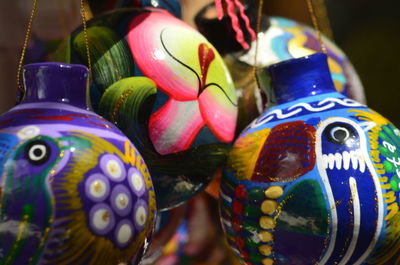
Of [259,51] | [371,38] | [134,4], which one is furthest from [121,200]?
[371,38]

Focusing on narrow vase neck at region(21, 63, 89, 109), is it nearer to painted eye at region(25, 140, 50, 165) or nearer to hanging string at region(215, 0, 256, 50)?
painted eye at region(25, 140, 50, 165)

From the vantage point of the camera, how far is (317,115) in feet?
3.15

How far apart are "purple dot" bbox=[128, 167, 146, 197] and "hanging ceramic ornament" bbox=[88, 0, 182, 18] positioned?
485 mm

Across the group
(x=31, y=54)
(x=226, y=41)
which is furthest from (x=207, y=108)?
(x=31, y=54)

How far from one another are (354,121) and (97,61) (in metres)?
0.43

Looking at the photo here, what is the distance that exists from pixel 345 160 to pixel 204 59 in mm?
331

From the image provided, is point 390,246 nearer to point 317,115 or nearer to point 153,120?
point 317,115

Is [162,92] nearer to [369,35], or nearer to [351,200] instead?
[351,200]

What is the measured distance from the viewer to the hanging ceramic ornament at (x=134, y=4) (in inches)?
46.2

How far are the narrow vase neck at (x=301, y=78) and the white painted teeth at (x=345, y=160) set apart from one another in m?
0.16

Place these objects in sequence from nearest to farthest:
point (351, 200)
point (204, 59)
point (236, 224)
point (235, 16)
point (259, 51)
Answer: point (351, 200) < point (236, 224) < point (204, 59) < point (235, 16) < point (259, 51)

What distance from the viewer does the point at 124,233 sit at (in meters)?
0.75

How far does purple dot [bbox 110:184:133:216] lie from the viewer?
740mm

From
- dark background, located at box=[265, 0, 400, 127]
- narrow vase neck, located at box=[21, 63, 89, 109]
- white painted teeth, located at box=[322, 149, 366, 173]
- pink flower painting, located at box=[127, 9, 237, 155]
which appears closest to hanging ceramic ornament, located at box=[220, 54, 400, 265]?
white painted teeth, located at box=[322, 149, 366, 173]
